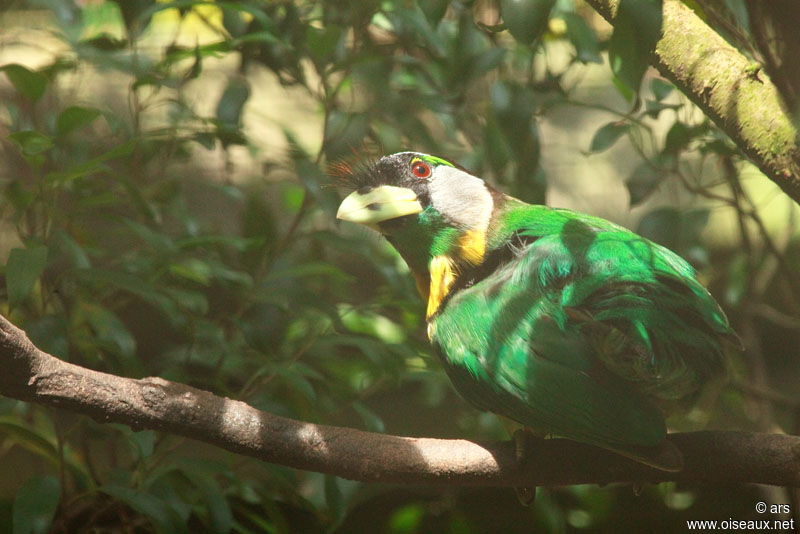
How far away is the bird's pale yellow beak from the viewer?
846mm

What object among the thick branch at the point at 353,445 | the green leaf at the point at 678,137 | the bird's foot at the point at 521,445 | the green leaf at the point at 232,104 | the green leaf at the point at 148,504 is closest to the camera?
the thick branch at the point at 353,445

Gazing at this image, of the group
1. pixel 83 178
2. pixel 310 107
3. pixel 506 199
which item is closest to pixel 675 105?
pixel 506 199

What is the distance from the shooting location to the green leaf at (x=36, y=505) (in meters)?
0.89

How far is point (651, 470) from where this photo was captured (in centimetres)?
79

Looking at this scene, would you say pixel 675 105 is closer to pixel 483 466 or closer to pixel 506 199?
pixel 506 199

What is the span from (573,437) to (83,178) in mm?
729

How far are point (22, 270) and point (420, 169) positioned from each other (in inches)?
→ 17.8

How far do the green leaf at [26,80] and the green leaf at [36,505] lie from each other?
0.46m

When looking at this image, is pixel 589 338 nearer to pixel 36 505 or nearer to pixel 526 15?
pixel 526 15

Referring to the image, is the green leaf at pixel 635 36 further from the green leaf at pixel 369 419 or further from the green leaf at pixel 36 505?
the green leaf at pixel 36 505

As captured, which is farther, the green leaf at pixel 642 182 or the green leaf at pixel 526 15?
the green leaf at pixel 642 182

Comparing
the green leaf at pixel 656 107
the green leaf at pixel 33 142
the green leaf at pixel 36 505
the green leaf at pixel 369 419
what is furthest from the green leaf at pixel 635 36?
the green leaf at pixel 36 505

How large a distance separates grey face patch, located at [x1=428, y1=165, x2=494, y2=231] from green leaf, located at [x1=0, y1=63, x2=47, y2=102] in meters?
0.51

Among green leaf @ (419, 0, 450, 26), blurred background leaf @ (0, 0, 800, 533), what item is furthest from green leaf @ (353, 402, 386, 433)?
green leaf @ (419, 0, 450, 26)
